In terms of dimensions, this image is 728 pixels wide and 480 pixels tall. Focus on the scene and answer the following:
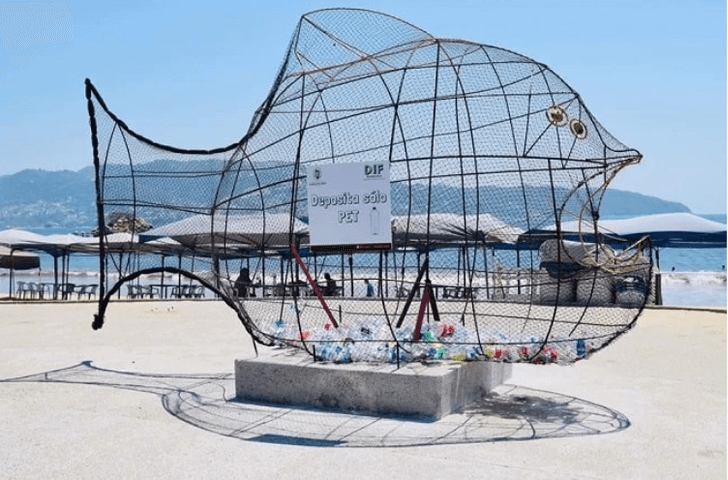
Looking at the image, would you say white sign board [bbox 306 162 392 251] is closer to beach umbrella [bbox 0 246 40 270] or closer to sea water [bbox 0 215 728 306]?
sea water [bbox 0 215 728 306]

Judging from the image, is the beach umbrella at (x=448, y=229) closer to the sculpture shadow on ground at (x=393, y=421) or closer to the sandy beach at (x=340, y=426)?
the sandy beach at (x=340, y=426)

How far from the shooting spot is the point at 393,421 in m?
8.03

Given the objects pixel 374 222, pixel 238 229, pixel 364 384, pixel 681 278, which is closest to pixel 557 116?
pixel 374 222

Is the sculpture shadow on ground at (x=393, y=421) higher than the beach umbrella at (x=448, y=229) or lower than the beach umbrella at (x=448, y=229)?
lower

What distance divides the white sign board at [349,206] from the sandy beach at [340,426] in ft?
5.68

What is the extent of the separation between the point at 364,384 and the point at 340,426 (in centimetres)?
58

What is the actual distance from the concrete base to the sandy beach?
0.18 metres

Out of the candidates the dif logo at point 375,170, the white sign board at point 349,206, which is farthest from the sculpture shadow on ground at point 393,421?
the dif logo at point 375,170

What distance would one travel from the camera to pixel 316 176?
848cm

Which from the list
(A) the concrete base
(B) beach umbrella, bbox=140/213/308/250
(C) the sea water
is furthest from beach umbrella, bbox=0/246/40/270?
(A) the concrete base

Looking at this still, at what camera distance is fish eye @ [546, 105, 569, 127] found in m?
8.52

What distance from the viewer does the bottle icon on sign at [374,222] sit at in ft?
27.2

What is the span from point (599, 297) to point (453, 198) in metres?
13.2

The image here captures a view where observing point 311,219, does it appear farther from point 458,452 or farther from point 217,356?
point 217,356
